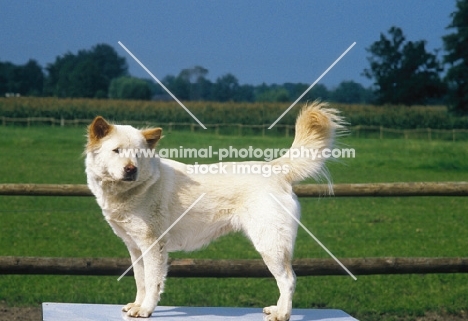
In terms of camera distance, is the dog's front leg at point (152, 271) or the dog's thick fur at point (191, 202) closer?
the dog's thick fur at point (191, 202)

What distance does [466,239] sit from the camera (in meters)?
11.7

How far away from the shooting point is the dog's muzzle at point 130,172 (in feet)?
11.4

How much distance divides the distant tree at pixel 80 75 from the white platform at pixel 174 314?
33.9 metres

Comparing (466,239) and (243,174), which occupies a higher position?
(243,174)

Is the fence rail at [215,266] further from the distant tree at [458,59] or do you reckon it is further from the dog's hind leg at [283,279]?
the distant tree at [458,59]

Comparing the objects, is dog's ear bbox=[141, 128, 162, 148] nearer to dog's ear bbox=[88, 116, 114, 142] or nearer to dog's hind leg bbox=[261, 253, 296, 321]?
dog's ear bbox=[88, 116, 114, 142]

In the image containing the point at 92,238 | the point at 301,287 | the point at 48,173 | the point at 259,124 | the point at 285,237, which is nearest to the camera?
the point at 285,237

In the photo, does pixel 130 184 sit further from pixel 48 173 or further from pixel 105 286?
pixel 48 173

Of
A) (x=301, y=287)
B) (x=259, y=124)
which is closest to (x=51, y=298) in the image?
(x=301, y=287)

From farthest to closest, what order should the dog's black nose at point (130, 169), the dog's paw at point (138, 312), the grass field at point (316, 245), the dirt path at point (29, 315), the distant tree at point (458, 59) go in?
1. the distant tree at point (458, 59)
2. the grass field at point (316, 245)
3. the dirt path at point (29, 315)
4. the dog's paw at point (138, 312)
5. the dog's black nose at point (130, 169)

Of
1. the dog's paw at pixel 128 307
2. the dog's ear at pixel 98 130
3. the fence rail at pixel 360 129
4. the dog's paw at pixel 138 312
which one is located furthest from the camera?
the fence rail at pixel 360 129

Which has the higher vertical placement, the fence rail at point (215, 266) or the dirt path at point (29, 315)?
the fence rail at point (215, 266)

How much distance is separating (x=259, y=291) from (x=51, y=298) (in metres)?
1.94

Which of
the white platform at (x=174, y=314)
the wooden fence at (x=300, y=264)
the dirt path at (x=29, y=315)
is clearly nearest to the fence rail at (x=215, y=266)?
the wooden fence at (x=300, y=264)
